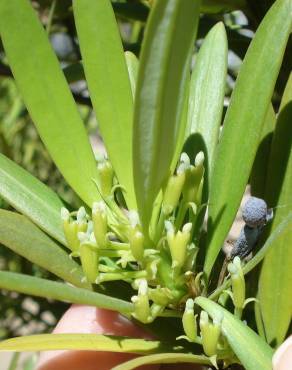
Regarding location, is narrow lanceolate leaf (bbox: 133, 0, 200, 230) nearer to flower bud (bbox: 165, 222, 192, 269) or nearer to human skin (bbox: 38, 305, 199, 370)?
flower bud (bbox: 165, 222, 192, 269)

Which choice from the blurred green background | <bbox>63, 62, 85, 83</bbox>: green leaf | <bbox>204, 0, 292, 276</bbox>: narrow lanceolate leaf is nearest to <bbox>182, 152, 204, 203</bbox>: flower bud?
<bbox>204, 0, 292, 276</bbox>: narrow lanceolate leaf

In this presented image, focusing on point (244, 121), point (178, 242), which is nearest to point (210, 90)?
point (244, 121)

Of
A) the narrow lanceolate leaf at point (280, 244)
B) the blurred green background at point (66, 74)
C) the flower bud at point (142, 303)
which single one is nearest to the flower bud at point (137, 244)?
the flower bud at point (142, 303)

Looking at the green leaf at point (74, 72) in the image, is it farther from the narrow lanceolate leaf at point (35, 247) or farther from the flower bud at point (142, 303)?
the flower bud at point (142, 303)

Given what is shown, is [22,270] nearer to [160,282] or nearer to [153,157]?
[160,282]

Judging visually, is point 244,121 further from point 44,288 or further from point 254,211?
point 44,288

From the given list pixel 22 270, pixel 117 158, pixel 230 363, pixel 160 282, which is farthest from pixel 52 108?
pixel 22 270
